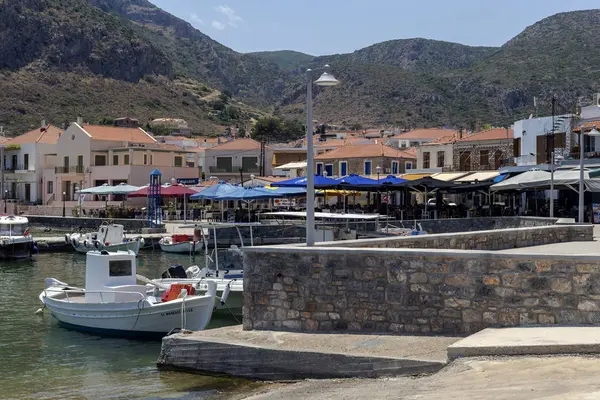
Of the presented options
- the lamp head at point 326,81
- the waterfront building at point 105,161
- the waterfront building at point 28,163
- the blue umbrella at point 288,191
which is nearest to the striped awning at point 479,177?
the blue umbrella at point 288,191

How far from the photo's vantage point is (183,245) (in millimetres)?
43219

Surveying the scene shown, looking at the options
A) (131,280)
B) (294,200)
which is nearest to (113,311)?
(131,280)

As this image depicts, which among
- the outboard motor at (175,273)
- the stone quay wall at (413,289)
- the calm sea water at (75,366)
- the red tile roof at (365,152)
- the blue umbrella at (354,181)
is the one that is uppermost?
the red tile roof at (365,152)

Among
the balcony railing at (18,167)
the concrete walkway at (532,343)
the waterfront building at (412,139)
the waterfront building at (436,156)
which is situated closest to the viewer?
the concrete walkway at (532,343)

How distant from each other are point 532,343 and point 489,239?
950 centimetres

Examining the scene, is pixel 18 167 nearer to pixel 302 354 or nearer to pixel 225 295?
Result: pixel 225 295

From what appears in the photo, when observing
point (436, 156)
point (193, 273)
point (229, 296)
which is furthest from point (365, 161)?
point (229, 296)

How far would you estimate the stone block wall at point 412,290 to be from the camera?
1081cm

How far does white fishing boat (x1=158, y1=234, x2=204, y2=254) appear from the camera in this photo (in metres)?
43.0

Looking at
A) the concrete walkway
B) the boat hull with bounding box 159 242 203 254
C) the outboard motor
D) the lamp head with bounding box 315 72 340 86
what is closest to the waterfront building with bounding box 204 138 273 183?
the boat hull with bounding box 159 242 203 254

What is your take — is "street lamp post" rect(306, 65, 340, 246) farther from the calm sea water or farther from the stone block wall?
the calm sea water

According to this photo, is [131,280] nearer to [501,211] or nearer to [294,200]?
[501,211]

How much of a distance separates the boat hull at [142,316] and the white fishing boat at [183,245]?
22.7m

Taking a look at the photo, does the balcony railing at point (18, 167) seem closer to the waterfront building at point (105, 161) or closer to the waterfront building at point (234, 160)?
the waterfront building at point (105, 161)
